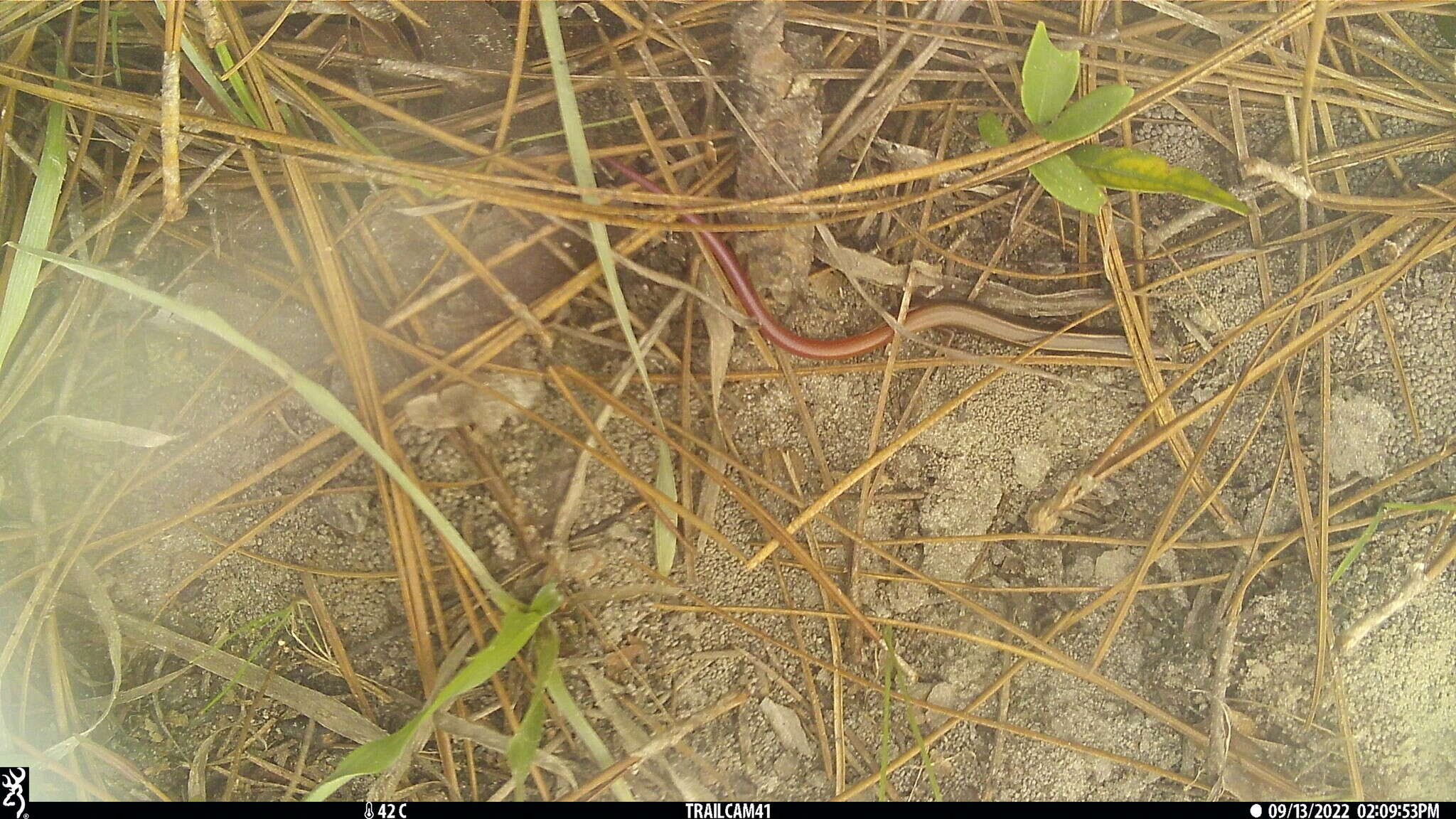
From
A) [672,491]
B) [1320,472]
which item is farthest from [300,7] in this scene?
[1320,472]

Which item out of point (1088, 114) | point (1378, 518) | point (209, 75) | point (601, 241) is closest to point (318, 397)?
point (601, 241)

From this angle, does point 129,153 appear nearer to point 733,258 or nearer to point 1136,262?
point 733,258

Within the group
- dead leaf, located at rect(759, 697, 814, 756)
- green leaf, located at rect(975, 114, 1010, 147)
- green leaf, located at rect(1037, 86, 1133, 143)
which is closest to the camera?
green leaf, located at rect(1037, 86, 1133, 143)

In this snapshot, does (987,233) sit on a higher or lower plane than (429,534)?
higher

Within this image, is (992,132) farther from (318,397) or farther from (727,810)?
(727,810)

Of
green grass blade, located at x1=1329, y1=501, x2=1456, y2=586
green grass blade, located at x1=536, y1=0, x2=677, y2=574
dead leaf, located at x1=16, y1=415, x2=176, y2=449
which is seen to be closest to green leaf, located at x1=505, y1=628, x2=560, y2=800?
green grass blade, located at x1=536, y1=0, x2=677, y2=574

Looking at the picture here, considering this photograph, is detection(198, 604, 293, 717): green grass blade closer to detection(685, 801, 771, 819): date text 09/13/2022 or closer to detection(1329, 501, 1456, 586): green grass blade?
detection(685, 801, 771, 819): date text 09/13/2022

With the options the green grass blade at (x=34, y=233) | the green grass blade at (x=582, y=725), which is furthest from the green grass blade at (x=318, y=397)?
the green grass blade at (x=582, y=725)
